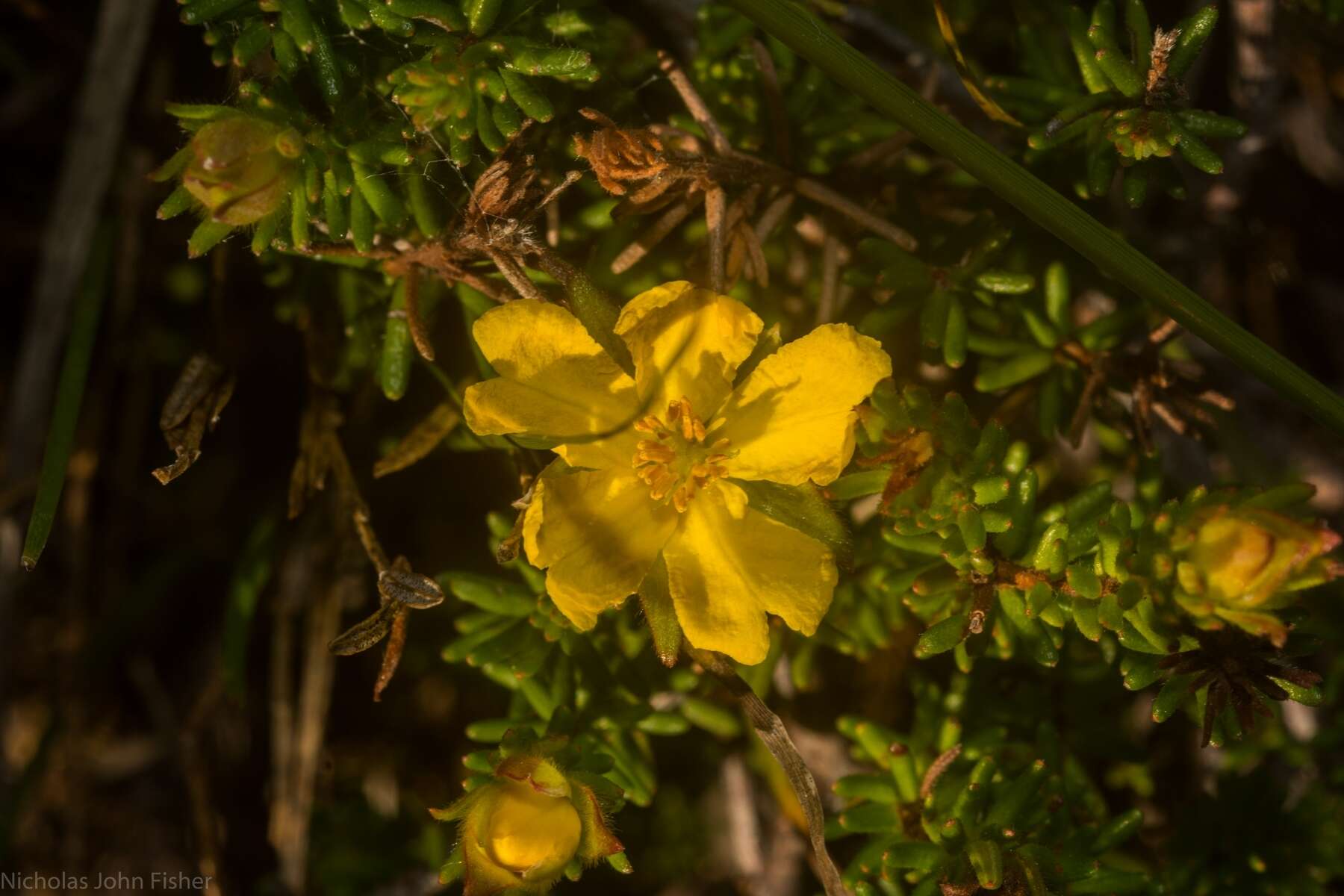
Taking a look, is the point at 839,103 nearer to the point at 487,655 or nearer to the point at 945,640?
the point at 945,640

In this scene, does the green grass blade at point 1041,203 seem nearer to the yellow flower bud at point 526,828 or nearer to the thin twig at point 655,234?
the thin twig at point 655,234

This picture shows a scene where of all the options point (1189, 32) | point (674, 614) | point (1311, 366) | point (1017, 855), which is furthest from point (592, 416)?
point (1311, 366)

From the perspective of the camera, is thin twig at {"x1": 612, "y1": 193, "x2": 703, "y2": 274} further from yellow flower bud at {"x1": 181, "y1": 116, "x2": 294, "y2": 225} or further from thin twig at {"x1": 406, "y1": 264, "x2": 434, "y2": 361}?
yellow flower bud at {"x1": 181, "y1": 116, "x2": 294, "y2": 225}

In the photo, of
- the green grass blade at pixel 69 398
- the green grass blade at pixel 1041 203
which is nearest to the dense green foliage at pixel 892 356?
the green grass blade at pixel 1041 203

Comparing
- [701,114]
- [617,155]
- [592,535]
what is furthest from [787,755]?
[701,114]

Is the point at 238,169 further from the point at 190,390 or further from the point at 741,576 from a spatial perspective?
the point at 741,576

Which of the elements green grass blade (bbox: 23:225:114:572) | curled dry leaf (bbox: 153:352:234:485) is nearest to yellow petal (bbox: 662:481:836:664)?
curled dry leaf (bbox: 153:352:234:485)
